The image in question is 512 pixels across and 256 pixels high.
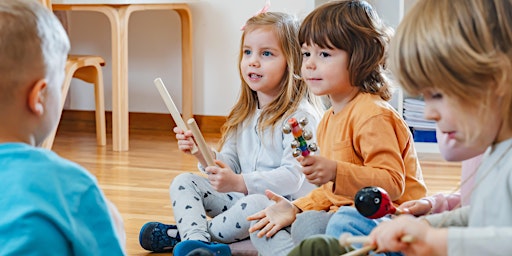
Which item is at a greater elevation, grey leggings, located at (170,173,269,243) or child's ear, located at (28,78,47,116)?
child's ear, located at (28,78,47,116)

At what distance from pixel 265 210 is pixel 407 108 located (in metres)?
1.50

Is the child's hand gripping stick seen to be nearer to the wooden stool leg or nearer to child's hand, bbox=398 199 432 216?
child's hand, bbox=398 199 432 216

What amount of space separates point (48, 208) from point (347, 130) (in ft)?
2.59

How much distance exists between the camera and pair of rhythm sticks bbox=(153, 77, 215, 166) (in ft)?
5.93

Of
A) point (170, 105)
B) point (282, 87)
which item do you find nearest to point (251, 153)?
point (282, 87)

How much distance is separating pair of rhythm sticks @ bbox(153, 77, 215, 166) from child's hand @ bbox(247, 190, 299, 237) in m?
0.18

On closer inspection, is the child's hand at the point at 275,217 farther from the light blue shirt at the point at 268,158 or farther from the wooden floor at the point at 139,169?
the wooden floor at the point at 139,169

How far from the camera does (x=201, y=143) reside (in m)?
1.85

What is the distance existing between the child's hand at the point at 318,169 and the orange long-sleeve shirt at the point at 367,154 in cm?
2

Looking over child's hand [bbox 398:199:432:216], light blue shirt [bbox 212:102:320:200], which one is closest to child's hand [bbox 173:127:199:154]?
light blue shirt [bbox 212:102:320:200]

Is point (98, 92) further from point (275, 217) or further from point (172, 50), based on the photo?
point (275, 217)

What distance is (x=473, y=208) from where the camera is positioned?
104 cm

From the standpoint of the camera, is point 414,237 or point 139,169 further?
point 139,169

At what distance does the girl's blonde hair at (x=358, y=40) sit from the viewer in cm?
169
